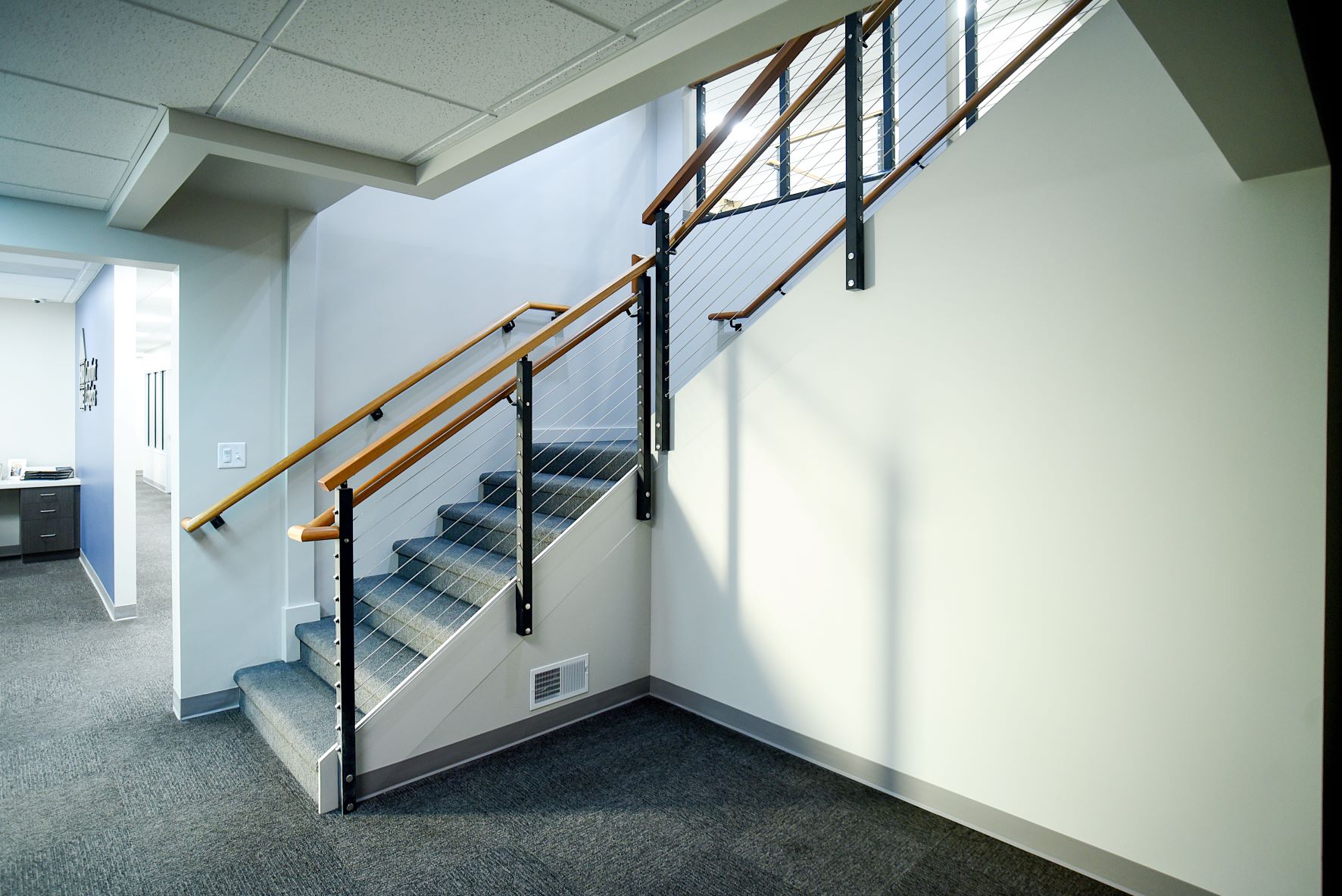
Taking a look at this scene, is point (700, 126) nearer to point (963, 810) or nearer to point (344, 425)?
point (344, 425)

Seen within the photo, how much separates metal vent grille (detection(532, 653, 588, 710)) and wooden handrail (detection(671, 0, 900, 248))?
175 cm

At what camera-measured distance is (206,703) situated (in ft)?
9.93

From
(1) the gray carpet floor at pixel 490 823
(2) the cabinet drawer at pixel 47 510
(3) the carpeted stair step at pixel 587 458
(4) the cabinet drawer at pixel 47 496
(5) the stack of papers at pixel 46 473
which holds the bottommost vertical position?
(1) the gray carpet floor at pixel 490 823

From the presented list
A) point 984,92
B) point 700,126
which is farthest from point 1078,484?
point 700,126

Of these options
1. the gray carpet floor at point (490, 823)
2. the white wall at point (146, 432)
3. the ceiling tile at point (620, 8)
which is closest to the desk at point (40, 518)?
the gray carpet floor at point (490, 823)

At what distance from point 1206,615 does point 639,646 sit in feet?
6.75

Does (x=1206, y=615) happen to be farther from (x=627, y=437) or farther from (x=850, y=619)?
(x=627, y=437)

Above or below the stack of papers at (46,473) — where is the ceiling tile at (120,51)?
above

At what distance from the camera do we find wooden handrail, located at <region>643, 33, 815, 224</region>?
241 cm

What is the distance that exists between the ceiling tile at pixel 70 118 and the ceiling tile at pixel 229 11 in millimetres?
603

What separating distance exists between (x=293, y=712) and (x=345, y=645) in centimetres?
68

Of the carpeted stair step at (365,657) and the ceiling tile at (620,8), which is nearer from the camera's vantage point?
the ceiling tile at (620,8)

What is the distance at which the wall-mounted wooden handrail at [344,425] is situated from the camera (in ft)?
9.62

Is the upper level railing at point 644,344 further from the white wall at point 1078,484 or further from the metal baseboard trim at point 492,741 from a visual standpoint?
the white wall at point 1078,484
